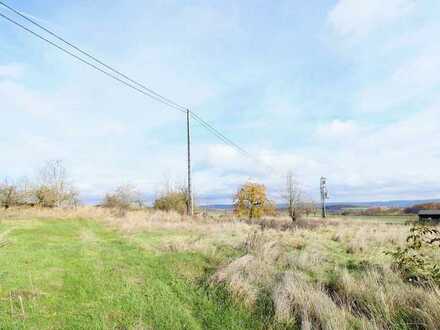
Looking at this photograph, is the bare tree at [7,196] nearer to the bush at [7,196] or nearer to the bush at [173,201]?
the bush at [7,196]

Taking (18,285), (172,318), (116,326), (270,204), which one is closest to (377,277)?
(172,318)

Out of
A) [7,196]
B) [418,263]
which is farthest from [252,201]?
[418,263]

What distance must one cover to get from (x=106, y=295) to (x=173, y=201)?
3468 centimetres

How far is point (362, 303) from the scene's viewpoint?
561 centimetres

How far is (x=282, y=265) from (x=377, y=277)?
2.38 m

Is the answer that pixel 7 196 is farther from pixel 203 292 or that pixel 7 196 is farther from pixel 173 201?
pixel 203 292

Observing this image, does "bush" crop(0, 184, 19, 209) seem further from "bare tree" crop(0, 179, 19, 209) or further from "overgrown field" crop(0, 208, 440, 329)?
"overgrown field" crop(0, 208, 440, 329)

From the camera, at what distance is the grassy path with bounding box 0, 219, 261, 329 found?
16.5 ft

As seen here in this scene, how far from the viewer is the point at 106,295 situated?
6152mm

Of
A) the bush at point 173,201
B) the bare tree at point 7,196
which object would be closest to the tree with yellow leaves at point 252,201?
the bush at point 173,201

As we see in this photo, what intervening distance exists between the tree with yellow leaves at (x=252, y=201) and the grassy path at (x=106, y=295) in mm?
28598

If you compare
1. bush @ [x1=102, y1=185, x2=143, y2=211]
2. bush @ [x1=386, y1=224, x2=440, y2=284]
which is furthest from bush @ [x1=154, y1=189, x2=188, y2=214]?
bush @ [x1=386, y1=224, x2=440, y2=284]

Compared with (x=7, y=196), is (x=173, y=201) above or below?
below

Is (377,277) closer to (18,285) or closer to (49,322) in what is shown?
(49,322)
